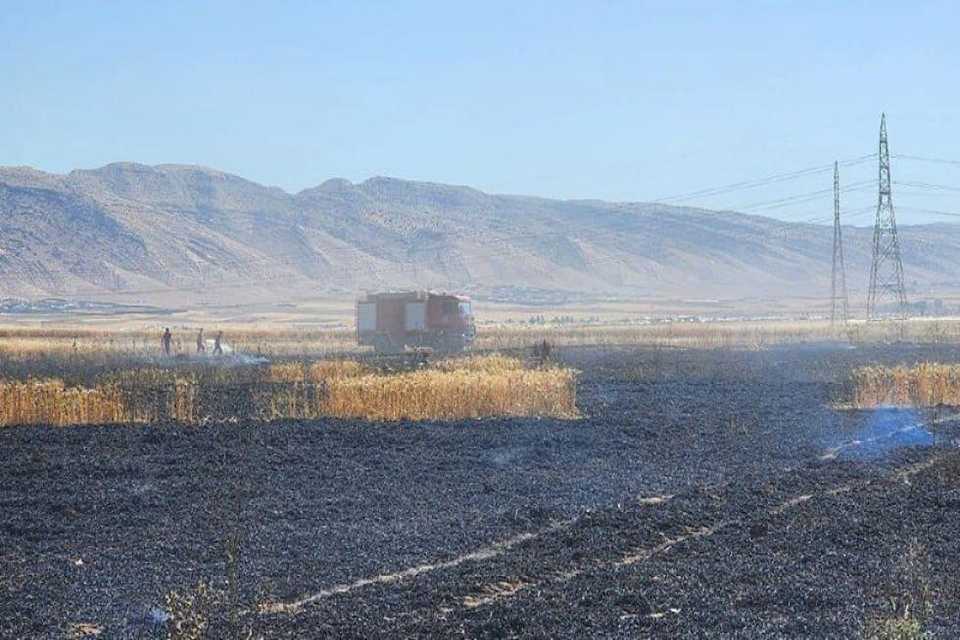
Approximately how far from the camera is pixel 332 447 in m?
19.8

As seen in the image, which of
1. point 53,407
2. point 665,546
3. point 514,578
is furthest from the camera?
point 53,407

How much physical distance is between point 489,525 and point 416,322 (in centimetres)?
4297

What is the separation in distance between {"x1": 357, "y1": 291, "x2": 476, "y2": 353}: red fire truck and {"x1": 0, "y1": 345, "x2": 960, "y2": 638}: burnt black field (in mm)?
32222

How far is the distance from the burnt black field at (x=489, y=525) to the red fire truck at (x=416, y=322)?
32222 mm

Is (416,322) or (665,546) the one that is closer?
(665,546)

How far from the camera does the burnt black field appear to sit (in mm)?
9938

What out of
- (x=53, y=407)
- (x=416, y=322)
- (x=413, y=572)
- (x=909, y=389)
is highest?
(x=416, y=322)

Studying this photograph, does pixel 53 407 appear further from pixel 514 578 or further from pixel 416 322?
pixel 416 322

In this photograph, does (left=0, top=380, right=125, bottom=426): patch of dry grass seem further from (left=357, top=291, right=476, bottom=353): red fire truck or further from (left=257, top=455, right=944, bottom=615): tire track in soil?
(left=357, top=291, right=476, bottom=353): red fire truck

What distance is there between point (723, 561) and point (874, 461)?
25.8 ft

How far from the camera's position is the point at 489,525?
14.1 meters

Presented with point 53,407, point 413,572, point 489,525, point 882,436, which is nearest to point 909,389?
point 882,436

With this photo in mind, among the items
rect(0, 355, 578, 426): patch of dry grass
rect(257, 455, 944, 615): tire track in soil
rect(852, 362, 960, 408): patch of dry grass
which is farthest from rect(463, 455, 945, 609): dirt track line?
rect(852, 362, 960, 408): patch of dry grass

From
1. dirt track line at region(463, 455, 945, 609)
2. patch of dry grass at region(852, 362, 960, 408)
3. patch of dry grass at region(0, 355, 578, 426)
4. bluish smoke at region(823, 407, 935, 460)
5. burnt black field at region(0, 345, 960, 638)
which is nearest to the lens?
burnt black field at region(0, 345, 960, 638)
